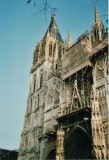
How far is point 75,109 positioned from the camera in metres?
18.8

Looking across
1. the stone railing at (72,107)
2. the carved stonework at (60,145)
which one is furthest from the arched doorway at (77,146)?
the stone railing at (72,107)

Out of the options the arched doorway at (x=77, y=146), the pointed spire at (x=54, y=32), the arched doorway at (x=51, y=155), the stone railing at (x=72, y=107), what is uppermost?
the pointed spire at (x=54, y=32)

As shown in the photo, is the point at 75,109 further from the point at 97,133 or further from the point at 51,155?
the point at 51,155

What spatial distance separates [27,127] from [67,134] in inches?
501

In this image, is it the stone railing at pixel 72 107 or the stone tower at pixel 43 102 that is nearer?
the stone railing at pixel 72 107

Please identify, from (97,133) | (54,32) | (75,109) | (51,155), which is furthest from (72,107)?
(54,32)

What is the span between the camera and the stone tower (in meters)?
22.4

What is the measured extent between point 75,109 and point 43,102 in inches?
381

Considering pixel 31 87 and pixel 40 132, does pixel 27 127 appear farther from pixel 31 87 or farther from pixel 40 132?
pixel 31 87

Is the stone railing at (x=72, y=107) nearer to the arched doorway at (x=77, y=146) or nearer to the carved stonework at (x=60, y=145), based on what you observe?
the carved stonework at (x=60, y=145)

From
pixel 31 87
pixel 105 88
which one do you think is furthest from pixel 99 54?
pixel 31 87

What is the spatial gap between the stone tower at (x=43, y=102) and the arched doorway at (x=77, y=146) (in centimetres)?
259

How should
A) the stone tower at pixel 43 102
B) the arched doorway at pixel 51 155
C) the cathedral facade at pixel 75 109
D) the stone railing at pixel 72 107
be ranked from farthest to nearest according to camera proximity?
the stone tower at pixel 43 102 < the arched doorway at pixel 51 155 < the stone railing at pixel 72 107 < the cathedral facade at pixel 75 109

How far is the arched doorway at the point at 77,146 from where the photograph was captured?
17719mm
